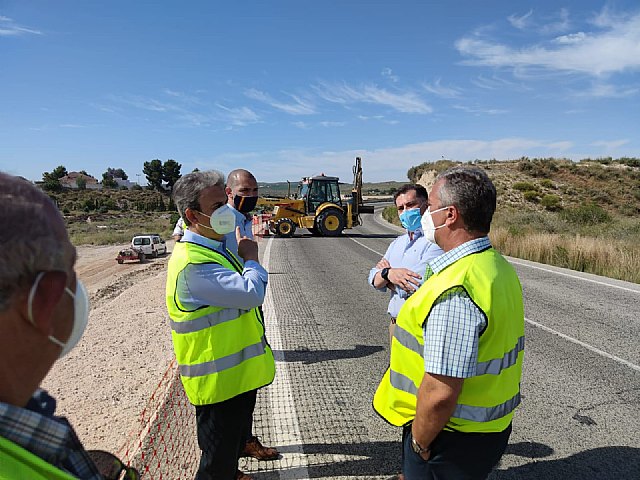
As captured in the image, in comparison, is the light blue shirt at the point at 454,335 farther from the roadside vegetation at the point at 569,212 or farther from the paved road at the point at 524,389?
the roadside vegetation at the point at 569,212

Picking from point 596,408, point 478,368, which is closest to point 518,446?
point 596,408

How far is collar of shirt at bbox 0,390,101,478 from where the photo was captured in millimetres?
895

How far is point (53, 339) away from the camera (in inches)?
41.3

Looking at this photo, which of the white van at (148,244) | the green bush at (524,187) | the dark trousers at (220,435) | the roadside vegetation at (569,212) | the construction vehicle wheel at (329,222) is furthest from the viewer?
the green bush at (524,187)

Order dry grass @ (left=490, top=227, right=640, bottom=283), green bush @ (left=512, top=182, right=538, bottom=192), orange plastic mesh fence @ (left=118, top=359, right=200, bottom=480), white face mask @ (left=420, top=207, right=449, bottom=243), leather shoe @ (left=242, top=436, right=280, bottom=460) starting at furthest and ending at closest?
1. green bush @ (left=512, top=182, right=538, bottom=192)
2. dry grass @ (left=490, top=227, right=640, bottom=283)
3. leather shoe @ (left=242, top=436, right=280, bottom=460)
4. orange plastic mesh fence @ (left=118, top=359, right=200, bottom=480)
5. white face mask @ (left=420, top=207, right=449, bottom=243)

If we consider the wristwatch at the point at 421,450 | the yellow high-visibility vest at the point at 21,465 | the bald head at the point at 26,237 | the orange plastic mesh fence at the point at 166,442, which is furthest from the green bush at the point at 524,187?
the yellow high-visibility vest at the point at 21,465

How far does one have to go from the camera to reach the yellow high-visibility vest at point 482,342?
1.84 m

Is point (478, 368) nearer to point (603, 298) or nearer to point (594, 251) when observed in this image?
point (603, 298)

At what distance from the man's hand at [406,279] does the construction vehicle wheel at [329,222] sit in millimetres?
19927

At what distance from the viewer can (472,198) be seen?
1998 mm

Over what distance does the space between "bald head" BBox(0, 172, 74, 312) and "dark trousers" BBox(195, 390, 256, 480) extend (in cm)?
176

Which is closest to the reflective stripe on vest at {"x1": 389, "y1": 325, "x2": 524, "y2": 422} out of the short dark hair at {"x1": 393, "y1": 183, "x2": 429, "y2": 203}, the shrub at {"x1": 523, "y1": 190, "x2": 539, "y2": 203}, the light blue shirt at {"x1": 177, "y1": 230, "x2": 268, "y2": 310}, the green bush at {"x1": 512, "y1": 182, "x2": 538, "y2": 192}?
the light blue shirt at {"x1": 177, "y1": 230, "x2": 268, "y2": 310}

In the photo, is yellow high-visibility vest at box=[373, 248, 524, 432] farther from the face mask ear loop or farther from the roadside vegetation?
the roadside vegetation

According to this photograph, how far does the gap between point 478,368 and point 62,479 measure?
154cm
